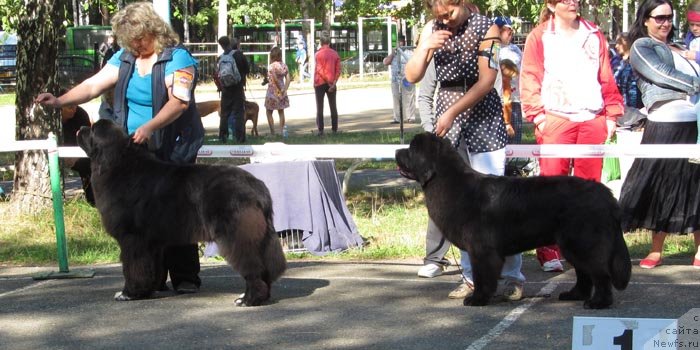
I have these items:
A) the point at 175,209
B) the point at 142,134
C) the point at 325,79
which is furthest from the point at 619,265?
the point at 325,79

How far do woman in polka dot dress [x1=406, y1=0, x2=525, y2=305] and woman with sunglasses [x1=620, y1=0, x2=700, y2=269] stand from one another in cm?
131

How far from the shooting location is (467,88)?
254 inches

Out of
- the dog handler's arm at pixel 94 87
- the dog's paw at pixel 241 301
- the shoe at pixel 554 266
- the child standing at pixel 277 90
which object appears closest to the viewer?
the dog's paw at pixel 241 301

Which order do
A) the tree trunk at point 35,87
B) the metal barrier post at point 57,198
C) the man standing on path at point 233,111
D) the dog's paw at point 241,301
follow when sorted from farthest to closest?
the man standing on path at point 233,111, the tree trunk at point 35,87, the metal barrier post at point 57,198, the dog's paw at point 241,301

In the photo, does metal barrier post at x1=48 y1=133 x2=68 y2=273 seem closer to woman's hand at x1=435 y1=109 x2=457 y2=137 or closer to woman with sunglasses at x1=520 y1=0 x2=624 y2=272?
woman's hand at x1=435 y1=109 x2=457 y2=137

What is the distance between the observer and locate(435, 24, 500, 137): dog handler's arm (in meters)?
6.19

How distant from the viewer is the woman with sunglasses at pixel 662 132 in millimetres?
7102

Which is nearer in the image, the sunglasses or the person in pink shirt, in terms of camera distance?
the sunglasses

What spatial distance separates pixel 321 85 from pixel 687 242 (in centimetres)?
1287

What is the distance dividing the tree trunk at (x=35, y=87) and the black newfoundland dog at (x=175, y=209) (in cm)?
416

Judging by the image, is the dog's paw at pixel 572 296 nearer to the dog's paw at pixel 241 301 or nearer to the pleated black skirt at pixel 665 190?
the pleated black skirt at pixel 665 190

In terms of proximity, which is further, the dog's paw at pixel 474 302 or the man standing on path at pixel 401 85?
the man standing on path at pixel 401 85

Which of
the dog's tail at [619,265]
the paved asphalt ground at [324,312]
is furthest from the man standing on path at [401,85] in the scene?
the dog's tail at [619,265]

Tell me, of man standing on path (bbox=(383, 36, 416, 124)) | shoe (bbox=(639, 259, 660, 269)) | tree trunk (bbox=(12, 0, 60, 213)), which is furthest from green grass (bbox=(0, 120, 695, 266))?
man standing on path (bbox=(383, 36, 416, 124))
